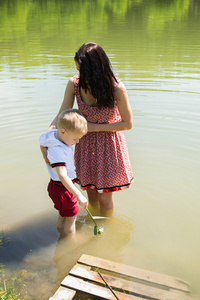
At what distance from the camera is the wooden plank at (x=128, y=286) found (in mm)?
2829

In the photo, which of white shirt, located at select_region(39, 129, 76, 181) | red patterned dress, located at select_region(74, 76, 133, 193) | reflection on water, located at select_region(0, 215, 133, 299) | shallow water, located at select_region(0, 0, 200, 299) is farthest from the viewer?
shallow water, located at select_region(0, 0, 200, 299)

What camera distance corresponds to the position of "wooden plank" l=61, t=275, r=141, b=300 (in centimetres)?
281

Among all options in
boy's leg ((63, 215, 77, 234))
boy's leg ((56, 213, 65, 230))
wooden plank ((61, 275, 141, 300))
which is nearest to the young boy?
boy's leg ((63, 215, 77, 234))

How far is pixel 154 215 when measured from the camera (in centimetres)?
416

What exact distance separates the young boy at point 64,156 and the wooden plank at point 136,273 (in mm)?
470

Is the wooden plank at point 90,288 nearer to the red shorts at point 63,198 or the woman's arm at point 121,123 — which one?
the red shorts at point 63,198

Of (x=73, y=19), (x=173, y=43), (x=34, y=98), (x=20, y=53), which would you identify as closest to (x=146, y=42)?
(x=173, y=43)

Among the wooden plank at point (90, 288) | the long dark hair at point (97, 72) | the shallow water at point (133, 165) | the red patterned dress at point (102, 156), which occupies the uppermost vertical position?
the long dark hair at point (97, 72)

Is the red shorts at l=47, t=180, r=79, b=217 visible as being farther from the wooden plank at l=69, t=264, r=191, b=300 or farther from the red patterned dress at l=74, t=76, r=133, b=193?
the wooden plank at l=69, t=264, r=191, b=300

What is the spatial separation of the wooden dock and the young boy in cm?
57

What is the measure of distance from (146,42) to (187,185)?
11.4 meters

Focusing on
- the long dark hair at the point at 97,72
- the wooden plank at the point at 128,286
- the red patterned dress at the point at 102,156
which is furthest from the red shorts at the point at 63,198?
the long dark hair at the point at 97,72

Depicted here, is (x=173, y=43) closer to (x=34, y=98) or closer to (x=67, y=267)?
(x=34, y=98)

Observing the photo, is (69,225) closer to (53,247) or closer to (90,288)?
(53,247)
